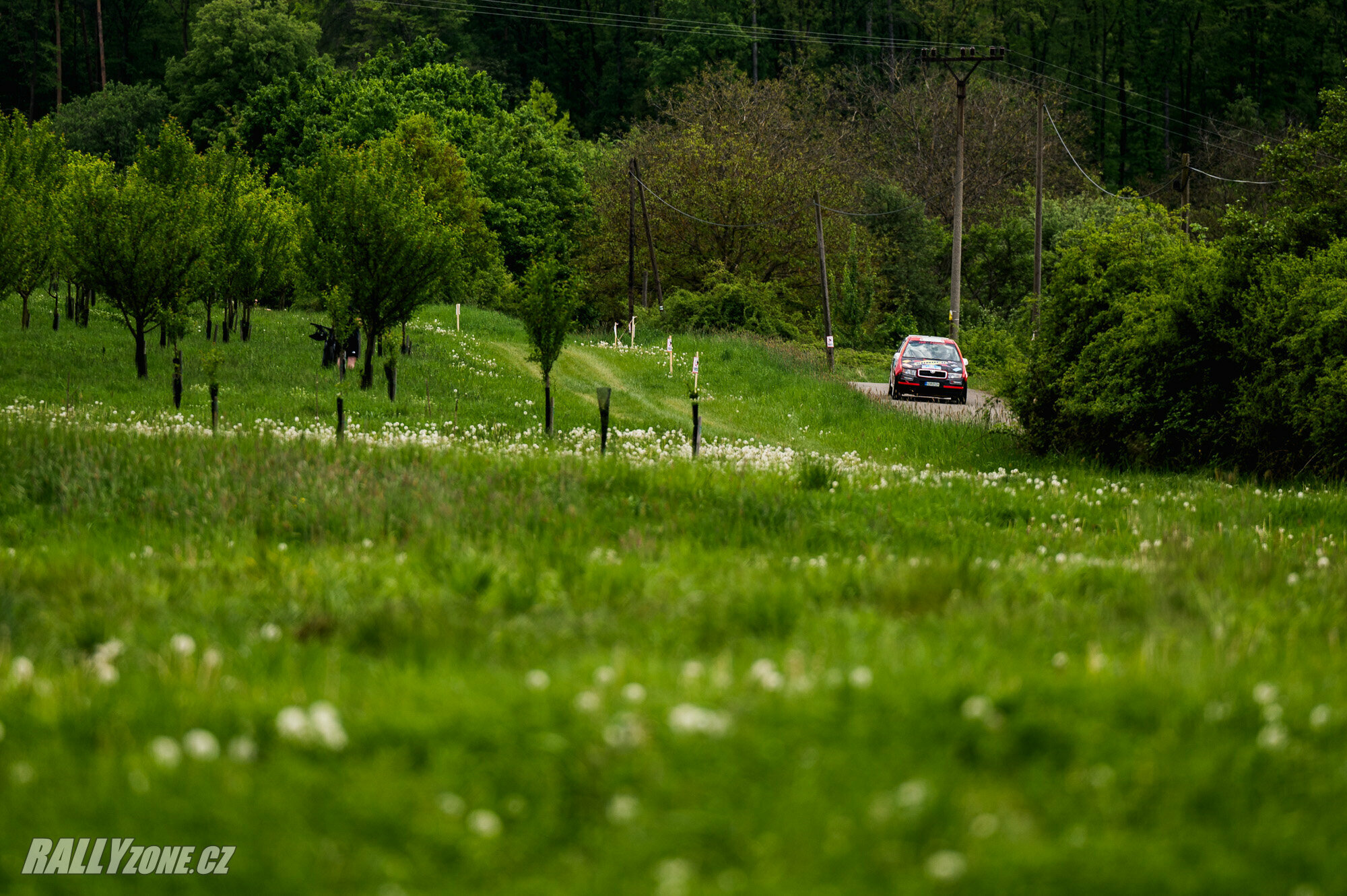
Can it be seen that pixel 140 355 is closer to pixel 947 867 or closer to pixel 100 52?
pixel 947 867

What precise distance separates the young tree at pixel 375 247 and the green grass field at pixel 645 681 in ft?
50.1

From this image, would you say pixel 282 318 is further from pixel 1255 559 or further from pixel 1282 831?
pixel 1282 831

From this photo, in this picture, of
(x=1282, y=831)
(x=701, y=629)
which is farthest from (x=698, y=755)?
(x=701, y=629)

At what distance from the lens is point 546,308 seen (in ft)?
71.6

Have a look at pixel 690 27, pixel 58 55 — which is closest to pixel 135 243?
pixel 58 55

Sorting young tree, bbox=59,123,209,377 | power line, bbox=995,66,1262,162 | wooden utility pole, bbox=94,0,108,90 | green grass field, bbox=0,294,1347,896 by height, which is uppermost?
wooden utility pole, bbox=94,0,108,90

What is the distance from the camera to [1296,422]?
1576 centimetres

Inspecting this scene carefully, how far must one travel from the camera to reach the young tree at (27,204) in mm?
24797

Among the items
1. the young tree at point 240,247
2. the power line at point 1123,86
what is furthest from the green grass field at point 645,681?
the power line at point 1123,86

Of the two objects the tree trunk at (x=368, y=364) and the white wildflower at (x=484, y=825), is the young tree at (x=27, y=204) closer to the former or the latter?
the tree trunk at (x=368, y=364)

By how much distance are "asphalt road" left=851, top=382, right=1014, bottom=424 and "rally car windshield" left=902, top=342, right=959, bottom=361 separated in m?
1.29

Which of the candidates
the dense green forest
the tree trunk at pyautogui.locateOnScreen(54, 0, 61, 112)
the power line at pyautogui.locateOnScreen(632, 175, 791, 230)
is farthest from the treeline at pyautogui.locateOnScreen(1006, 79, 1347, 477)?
the tree trunk at pyautogui.locateOnScreen(54, 0, 61, 112)

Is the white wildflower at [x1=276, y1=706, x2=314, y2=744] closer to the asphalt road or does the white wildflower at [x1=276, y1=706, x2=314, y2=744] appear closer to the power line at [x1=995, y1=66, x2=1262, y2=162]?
the asphalt road

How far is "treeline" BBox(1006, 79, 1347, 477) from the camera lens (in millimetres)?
16125
